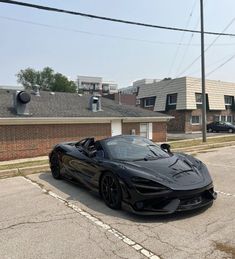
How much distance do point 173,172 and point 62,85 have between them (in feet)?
227

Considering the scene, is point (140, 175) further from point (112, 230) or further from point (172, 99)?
point (172, 99)

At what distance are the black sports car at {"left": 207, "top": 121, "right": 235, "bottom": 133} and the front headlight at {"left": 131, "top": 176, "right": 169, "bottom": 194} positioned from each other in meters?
33.7

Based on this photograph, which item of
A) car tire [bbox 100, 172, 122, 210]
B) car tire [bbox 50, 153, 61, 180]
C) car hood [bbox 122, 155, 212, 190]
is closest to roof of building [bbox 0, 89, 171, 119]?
car tire [bbox 50, 153, 61, 180]

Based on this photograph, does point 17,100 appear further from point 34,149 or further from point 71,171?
point 71,171

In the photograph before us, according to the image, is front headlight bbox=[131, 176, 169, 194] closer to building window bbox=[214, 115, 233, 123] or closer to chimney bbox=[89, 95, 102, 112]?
chimney bbox=[89, 95, 102, 112]

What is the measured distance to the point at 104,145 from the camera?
702 cm

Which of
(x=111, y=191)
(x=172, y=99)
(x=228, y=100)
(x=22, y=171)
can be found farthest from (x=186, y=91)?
(x=111, y=191)

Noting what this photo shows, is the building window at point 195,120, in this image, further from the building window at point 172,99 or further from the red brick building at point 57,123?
the red brick building at point 57,123

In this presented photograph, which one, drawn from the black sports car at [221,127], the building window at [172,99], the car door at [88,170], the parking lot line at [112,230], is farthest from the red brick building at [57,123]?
the building window at [172,99]

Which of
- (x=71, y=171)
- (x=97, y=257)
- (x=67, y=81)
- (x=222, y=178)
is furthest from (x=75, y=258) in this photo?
(x=67, y=81)

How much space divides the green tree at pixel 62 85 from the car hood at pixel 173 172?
6746cm

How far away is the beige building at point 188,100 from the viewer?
3803 centimetres

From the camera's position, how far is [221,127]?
3775 cm

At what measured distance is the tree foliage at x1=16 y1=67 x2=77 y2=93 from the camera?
2908 inches
